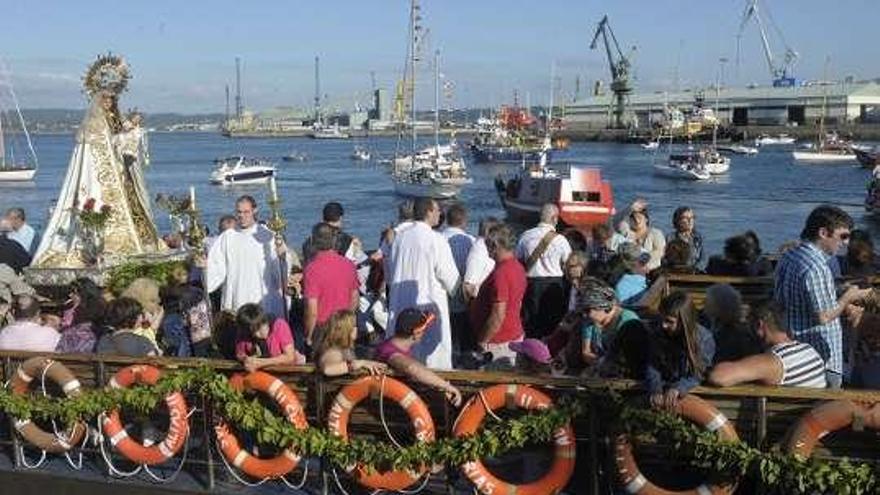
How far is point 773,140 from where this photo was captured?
439ft

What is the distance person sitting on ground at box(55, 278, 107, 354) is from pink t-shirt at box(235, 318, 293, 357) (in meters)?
1.29

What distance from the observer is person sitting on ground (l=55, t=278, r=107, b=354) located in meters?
7.48

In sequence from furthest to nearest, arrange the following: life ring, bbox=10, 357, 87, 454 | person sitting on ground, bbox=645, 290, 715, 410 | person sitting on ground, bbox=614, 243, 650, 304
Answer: person sitting on ground, bbox=614, 243, 650, 304 → life ring, bbox=10, 357, 87, 454 → person sitting on ground, bbox=645, 290, 715, 410

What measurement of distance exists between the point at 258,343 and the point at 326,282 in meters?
1.11

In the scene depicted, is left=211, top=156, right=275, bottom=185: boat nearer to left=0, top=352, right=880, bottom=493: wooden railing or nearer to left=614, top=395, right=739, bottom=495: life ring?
left=0, top=352, right=880, bottom=493: wooden railing

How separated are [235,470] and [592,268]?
355 centimetres

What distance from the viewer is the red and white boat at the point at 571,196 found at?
4291cm

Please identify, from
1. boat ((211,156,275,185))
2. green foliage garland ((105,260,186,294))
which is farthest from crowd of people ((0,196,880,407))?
boat ((211,156,275,185))

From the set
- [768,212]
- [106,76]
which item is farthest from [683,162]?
[106,76]

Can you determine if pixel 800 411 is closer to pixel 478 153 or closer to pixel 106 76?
pixel 106 76

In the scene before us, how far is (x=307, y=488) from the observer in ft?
22.2

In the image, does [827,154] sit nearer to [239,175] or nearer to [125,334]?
[239,175]

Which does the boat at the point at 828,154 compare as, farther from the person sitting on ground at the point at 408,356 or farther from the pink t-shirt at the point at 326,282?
the person sitting on ground at the point at 408,356

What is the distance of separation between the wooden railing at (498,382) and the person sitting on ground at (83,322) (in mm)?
325
